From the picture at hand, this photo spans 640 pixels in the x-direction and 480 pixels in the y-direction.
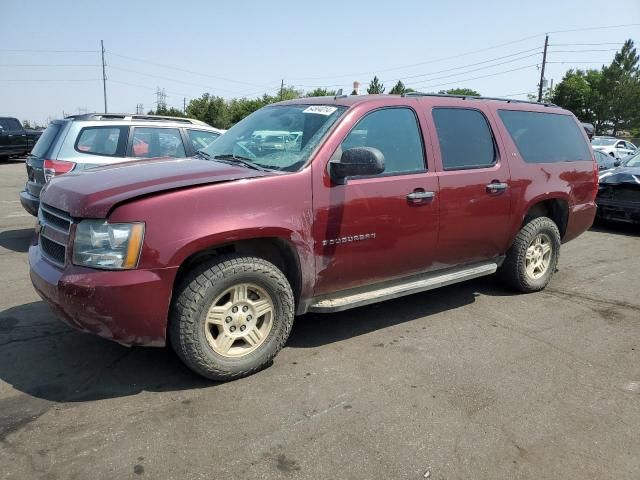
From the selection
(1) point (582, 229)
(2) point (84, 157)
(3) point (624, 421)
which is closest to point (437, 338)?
(3) point (624, 421)

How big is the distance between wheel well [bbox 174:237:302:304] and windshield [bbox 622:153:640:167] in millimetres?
8700

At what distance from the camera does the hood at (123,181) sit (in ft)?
10.0

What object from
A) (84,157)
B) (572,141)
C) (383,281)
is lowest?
(383,281)

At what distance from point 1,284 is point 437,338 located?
4.30m

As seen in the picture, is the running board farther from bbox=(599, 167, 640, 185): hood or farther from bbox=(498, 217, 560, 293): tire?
bbox=(599, 167, 640, 185): hood

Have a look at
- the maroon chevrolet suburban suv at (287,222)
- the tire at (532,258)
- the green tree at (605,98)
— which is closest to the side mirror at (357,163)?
the maroon chevrolet suburban suv at (287,222)

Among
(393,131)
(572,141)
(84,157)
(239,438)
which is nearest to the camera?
(239,438)

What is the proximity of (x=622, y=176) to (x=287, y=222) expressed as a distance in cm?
782

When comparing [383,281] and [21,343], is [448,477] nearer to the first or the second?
[383,281]

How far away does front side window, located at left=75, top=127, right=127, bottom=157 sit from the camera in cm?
676

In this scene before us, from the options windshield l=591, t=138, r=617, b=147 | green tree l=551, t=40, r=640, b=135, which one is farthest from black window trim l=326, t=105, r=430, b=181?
green tree l=551, t=40, r=640, b=135

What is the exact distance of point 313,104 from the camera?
433 centimetres

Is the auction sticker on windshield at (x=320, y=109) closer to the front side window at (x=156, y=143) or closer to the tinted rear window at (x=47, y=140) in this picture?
the front side window at (x=156, y=143)

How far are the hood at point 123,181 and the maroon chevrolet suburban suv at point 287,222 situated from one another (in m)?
0.01
